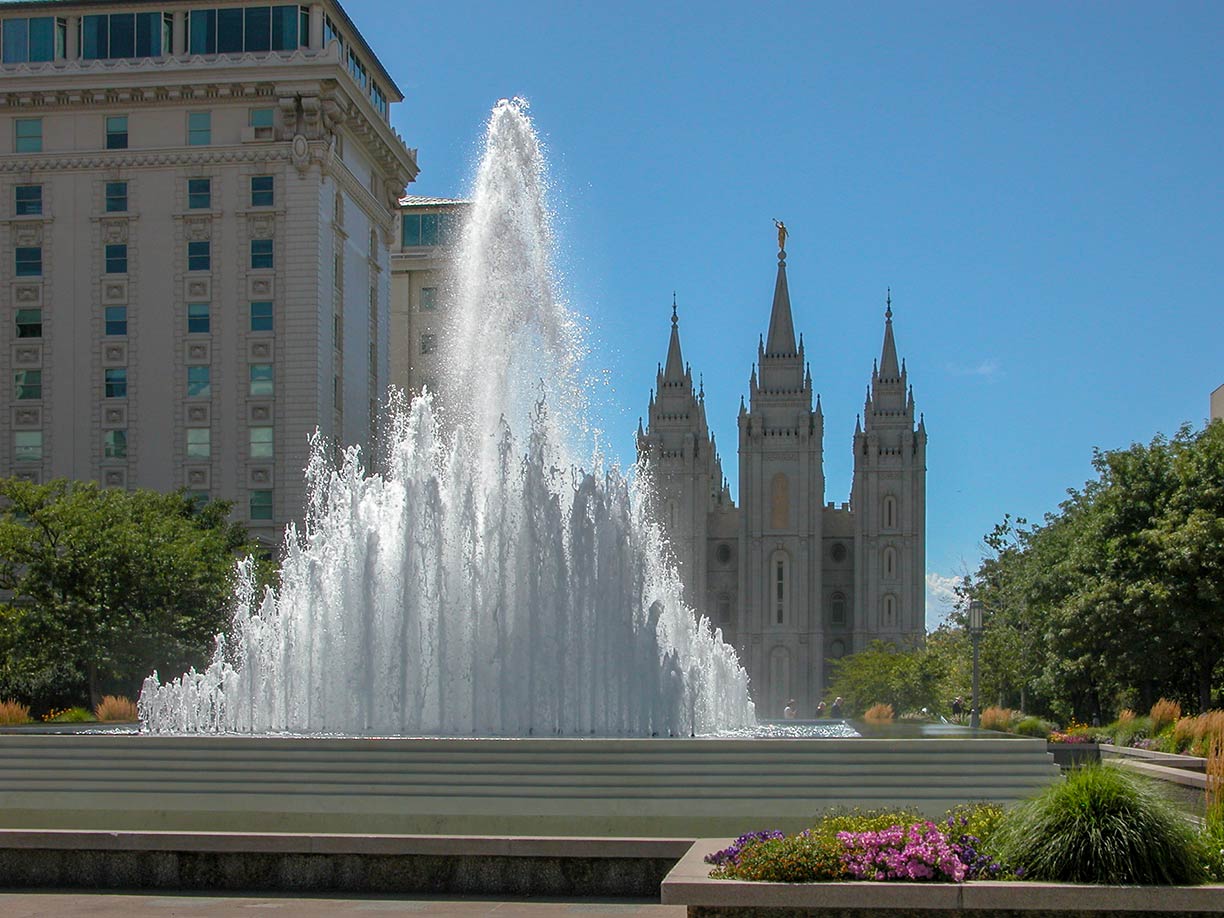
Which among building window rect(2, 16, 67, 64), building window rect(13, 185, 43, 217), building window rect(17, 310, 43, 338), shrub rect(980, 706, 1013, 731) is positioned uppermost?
building window rect(2, 16, 67, 64)

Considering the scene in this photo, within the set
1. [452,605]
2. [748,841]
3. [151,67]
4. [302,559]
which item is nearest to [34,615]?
[302,559]

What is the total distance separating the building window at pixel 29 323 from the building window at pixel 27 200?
3.56 meters

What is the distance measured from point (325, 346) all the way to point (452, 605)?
1486 inches

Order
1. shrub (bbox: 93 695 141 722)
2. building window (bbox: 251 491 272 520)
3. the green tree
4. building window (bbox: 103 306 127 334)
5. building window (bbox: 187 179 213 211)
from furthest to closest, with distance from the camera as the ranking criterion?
building window (bbox: 103 306 127 334)
building window (bbox: 187 179 213 211)
building window (bbox: 251 491 272 520)
the green tree
shrub (bbox: 93 695 141 722)

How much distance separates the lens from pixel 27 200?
192ft

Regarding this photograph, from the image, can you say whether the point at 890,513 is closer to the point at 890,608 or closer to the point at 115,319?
the point at 890,608

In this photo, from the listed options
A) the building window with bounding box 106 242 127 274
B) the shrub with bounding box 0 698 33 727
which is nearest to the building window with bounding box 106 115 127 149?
the building window with bounding box 106 242 127 274

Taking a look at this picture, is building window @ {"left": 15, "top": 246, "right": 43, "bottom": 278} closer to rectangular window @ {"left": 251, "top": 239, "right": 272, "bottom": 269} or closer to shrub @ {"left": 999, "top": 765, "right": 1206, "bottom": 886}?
rectangular window @ {"left": 251, "top": 239, "right": 272, "bottom": 269}

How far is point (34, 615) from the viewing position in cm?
3878

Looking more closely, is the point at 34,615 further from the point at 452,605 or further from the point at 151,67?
the point at 151,67

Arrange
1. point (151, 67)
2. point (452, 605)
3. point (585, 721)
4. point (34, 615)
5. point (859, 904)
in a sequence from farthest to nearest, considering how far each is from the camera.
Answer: point (151, 67) → point (34, 615) → point (452, 605) → point (585, 721) → point (859, 904)

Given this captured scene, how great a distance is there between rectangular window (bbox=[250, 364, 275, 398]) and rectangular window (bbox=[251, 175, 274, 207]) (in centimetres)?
586

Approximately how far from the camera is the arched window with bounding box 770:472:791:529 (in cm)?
10550

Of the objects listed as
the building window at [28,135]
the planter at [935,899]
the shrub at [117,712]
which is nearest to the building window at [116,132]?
the building window at [28,135]
